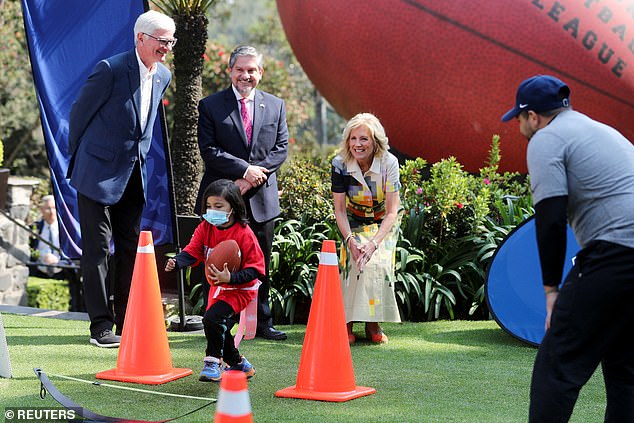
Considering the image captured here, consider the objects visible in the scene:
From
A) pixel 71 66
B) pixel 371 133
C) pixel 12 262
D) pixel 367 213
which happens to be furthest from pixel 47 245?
pixel 371 133

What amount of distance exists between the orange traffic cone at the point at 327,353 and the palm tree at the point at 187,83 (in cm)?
385

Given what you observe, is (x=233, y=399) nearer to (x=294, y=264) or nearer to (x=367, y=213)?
(x=367, y=213)

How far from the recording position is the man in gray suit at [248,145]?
244 inches

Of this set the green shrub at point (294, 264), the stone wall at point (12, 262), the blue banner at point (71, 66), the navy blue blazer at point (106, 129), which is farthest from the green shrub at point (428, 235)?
the stone wall at point (12, 262)

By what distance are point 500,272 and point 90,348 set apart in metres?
2.65

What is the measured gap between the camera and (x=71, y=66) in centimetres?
660

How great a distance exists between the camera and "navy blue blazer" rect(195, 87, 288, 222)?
6254 mm

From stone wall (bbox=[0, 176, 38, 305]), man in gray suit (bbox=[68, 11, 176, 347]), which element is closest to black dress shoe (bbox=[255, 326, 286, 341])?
man in gray suit (bbox=[68, 11, 176, 347])

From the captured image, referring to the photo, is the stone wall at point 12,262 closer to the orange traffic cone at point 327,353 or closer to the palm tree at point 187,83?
the palm tree at point 187,83

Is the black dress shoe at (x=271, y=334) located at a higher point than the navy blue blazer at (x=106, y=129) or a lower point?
lower

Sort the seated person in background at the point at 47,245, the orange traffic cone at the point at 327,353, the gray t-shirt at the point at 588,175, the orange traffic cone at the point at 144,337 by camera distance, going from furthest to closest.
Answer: the seated person in background at the point at 47,245, the orange traffic cone at the point at 144,337, the orange traffic cone at the point at 327,353, the gray t-shirt at the point at 588,175

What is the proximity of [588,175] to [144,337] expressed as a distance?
2581 millimetres

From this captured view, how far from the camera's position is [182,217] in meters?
7.68

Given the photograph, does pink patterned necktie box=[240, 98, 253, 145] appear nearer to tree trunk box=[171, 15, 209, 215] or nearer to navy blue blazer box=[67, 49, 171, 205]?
navy blue blazer box=[67, 49, 171, 205]
